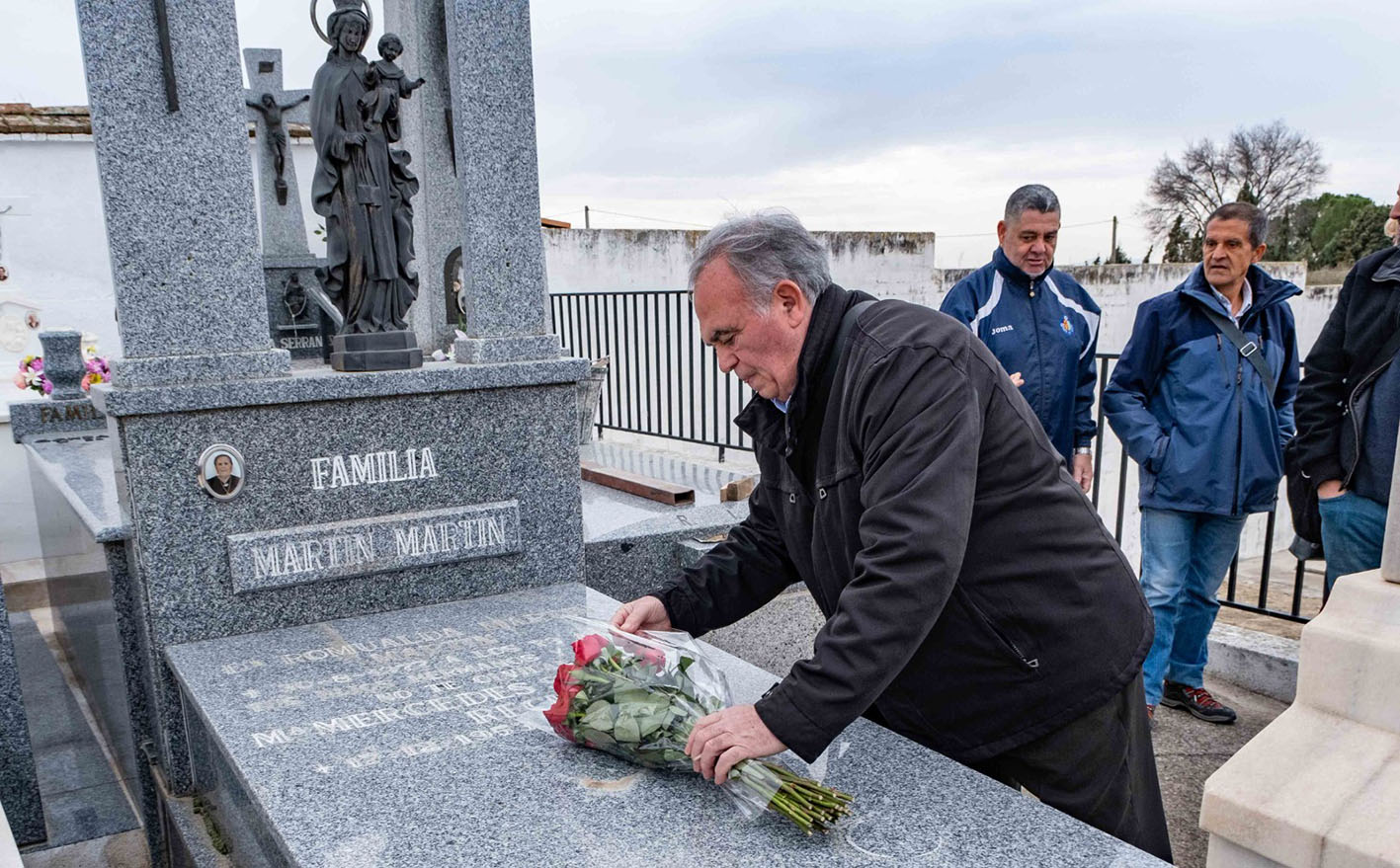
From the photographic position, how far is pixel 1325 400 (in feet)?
10.7

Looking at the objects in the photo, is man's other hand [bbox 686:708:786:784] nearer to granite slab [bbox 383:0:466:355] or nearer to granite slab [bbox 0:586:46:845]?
granite slab [bbox 0:586:46:845]

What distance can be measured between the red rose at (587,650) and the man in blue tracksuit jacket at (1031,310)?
224cm

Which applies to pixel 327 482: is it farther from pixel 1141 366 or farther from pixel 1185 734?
pixel 1185 734

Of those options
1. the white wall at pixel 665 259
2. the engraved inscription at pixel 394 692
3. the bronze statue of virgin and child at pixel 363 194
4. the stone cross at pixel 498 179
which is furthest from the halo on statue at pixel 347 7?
the white wall at pixel 665 259

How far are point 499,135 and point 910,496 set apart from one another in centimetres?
226

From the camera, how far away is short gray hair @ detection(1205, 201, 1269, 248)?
3.59 metres

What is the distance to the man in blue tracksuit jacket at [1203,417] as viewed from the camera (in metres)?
3.54

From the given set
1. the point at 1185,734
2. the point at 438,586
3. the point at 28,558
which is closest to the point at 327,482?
the point at 438,586

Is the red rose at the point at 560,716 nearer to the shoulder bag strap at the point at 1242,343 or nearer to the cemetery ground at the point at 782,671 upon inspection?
the cemetery ground at the point at 782,671

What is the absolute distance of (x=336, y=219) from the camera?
352 cm

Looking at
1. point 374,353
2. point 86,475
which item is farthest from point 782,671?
point 86,475

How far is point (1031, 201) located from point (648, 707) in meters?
2.63

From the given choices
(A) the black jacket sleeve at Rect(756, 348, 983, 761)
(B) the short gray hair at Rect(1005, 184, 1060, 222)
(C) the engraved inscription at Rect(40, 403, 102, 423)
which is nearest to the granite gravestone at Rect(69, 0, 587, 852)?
(B) the short gray hair at Rect(1005, 184, 1060, 222)

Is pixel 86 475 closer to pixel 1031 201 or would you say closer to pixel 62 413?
pixel 62 413
